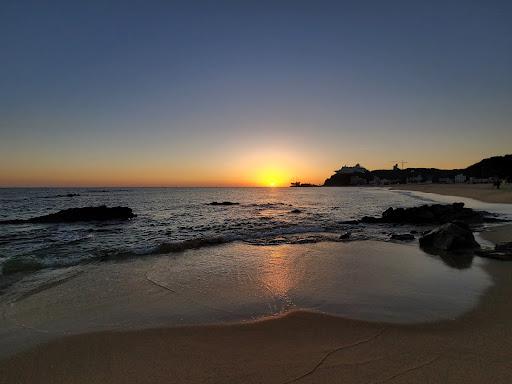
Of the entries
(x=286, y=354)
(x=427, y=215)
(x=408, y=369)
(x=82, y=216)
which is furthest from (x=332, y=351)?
(x=82, y=216)

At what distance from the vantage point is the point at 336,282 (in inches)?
360

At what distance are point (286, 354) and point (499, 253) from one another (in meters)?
11.1

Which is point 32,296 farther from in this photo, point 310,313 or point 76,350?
point 310,313

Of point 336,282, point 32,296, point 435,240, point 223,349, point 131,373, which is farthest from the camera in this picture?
point 435,240

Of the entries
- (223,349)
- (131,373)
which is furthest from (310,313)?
(131,373)

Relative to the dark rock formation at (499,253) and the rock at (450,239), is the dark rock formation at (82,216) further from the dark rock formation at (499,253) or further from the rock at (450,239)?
the dark rock formation at (499,253)

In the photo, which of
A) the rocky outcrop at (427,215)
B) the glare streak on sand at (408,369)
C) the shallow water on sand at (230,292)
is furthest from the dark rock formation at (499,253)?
the rocky outcrop at (427,215)

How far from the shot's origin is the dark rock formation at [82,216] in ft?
100

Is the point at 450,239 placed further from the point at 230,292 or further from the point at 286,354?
the point at 286,354

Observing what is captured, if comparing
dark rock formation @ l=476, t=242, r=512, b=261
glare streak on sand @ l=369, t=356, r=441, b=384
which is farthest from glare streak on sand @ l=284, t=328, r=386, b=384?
dark rock formation @ l=476, t=242, r=512, b=261

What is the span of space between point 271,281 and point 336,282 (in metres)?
1.76

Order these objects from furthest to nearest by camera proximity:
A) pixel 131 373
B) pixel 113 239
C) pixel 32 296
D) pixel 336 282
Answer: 1. pixel 113 239
2. pixel 336 282
3. pixel 32 296
4. pixel 131 373

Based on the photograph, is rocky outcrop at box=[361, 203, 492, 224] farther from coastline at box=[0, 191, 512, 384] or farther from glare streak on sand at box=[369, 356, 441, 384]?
glare streak on sand at box=[369, 356, 441, 384]

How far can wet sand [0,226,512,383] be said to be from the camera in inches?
170
